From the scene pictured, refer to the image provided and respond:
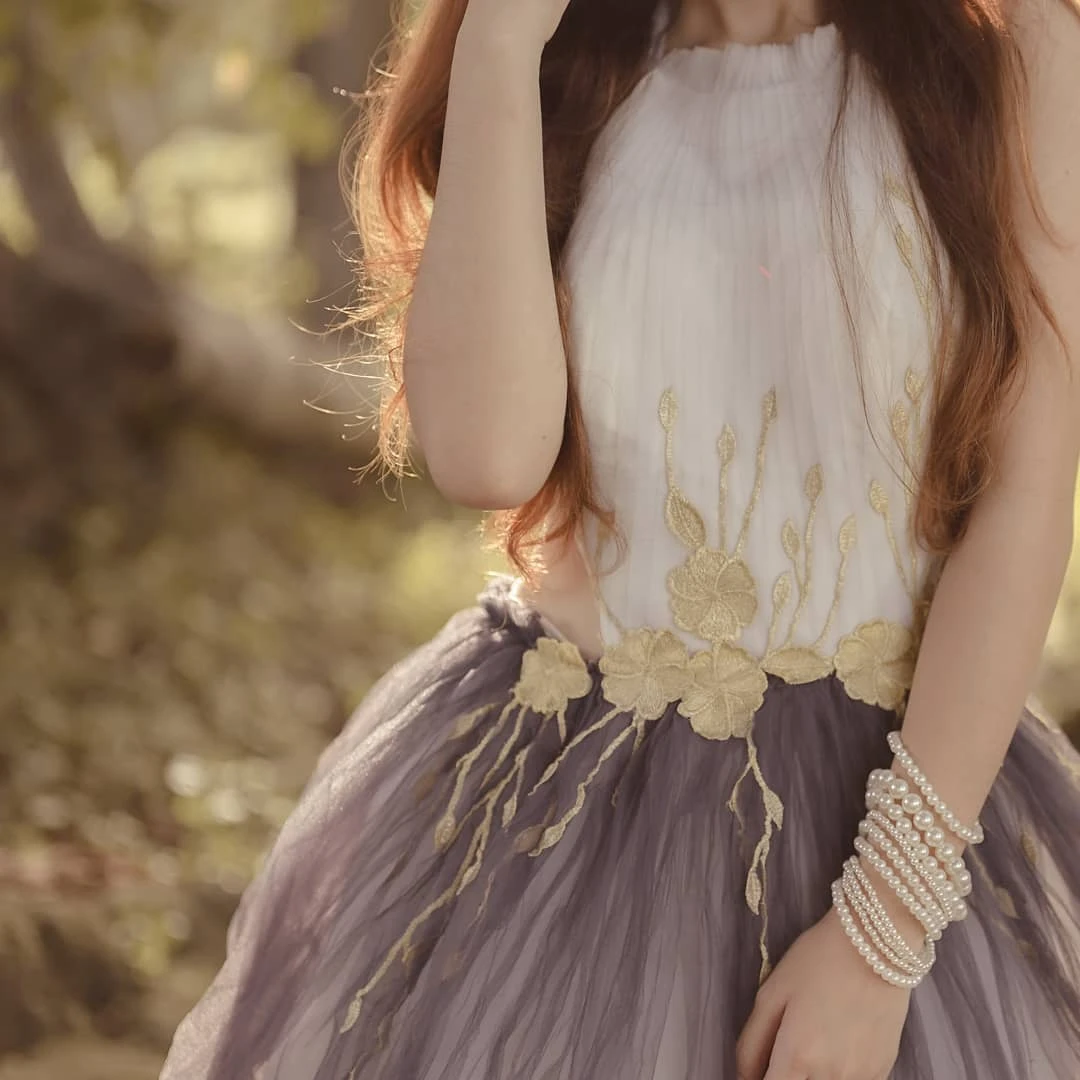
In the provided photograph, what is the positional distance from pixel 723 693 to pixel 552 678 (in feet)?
0.51

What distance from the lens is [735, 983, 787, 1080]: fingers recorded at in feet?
3.10

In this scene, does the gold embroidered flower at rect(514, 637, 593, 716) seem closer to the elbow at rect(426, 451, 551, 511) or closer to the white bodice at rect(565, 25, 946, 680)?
the white bodice at rect(565, 25, 946, 680)

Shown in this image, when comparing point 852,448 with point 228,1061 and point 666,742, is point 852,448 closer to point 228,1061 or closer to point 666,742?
point 666,742

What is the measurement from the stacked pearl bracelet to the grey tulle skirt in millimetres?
54

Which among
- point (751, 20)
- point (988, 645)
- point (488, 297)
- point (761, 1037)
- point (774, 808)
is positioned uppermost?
point (751, 20)

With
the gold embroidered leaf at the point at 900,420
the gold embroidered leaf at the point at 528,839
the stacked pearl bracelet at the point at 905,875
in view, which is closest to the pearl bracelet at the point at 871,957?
the stacked pearl bracelet at the point at 905,875

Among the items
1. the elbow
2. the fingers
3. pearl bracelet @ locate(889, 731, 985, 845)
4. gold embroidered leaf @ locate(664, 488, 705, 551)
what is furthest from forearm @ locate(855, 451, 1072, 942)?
the elbow

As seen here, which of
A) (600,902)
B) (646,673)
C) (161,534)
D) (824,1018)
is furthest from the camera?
(161,534)

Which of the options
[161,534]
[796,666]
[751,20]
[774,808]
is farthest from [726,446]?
[161,534]

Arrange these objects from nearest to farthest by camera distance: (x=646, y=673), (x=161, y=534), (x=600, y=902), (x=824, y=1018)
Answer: (x=824, y=1018) < (x=600, y=902) < (x=646, y=673) < (x=161, y=534)

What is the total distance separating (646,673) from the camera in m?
1.13

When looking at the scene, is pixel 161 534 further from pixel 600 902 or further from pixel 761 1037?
pixel 761 1037

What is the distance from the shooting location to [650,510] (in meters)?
1.16

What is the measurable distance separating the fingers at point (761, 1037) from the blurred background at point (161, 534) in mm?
1739
